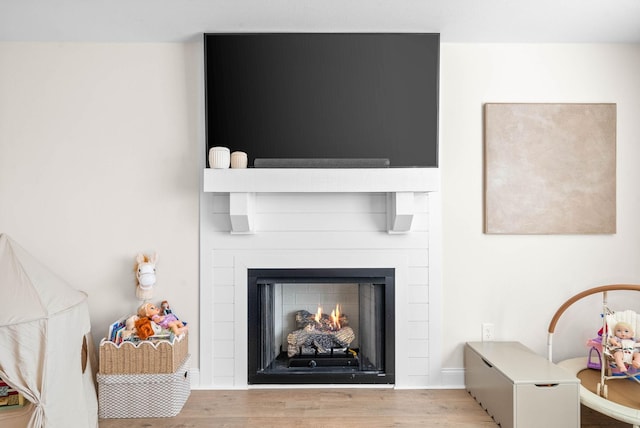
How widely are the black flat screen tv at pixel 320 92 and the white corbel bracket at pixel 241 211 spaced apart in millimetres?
238

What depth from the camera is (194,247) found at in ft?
9.18

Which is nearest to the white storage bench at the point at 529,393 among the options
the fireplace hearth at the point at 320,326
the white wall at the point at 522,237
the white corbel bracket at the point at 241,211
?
the white wall at the point at 522,237

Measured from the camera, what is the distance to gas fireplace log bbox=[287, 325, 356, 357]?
2.88 meters

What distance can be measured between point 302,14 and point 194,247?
1507mm

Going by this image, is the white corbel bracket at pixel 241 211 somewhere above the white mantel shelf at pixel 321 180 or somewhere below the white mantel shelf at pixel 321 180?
below

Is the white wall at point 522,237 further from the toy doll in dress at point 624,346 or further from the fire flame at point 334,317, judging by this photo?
the fire flame at point 334,317

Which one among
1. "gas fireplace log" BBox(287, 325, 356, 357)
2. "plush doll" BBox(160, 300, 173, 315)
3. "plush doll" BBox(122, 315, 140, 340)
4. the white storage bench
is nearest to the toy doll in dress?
the white storage bench

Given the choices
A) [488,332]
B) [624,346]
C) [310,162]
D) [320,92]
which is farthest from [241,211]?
[624,346]

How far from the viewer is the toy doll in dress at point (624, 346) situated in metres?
2.26

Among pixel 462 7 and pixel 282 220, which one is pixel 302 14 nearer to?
pixel 462 7

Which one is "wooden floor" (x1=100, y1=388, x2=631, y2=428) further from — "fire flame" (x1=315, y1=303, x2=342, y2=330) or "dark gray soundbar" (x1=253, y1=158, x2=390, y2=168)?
"dark gray soundbar" (x1=253, y1=158, x2=390, y2=168)

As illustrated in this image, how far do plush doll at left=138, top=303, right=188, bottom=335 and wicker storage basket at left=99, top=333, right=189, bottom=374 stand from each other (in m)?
0.16

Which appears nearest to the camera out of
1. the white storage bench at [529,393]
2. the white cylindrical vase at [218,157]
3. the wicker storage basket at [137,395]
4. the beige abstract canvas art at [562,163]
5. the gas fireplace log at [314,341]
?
the white storage bench at [529,393]

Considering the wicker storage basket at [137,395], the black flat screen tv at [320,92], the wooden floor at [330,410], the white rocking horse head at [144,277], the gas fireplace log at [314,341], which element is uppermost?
the black flat screen tv at [320,92]
